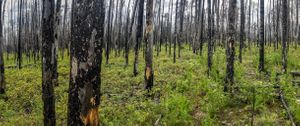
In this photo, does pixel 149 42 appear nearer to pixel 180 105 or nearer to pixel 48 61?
pixel 180 105

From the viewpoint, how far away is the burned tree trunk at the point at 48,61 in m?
7.86

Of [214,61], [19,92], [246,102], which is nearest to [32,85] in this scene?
[19,92]

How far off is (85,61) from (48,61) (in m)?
3.74

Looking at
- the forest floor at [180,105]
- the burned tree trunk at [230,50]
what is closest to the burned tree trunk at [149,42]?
the forest floor at [180,105]

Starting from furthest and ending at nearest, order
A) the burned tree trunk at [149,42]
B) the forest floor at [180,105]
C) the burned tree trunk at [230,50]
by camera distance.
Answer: the burned tree trunk at [149,42]
the burned tree trunk at [230,50]
the forest floor at [180,105]

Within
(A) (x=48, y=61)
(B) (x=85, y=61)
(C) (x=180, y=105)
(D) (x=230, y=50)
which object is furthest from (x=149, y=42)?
(B) (x=85, y=61)

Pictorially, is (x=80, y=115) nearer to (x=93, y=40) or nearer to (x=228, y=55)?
(x=93, y=40)

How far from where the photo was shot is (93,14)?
448 centimetres

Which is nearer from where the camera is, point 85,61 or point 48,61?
point 85,61

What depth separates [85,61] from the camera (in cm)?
441

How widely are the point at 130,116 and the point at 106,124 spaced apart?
91cm

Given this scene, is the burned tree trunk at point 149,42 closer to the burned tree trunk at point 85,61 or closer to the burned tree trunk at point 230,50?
the burned tree trunk at point 230,50

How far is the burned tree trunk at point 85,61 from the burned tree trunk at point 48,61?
3.55m

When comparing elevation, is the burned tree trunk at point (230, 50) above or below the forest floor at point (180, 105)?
above
